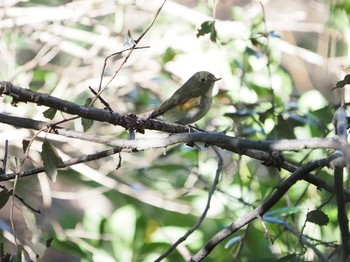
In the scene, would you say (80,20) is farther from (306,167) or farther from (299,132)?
(306,167)

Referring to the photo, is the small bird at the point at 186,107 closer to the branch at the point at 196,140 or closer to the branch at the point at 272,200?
the branch at the point at 196,140

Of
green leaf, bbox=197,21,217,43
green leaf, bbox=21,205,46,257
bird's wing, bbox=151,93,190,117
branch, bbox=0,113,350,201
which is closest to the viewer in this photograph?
branch, bbox=0,113,350,201

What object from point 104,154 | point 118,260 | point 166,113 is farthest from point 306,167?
point 118,260

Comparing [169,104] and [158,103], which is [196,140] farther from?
[158,103]

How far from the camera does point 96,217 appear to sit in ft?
9.73

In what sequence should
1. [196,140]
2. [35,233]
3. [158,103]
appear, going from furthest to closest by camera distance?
[158,103], [35,233], [196,140]

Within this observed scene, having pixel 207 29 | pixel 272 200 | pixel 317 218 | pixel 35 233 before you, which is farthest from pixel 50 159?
pixel 207 29

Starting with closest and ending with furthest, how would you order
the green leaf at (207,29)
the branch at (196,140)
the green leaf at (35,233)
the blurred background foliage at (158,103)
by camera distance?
the branch at (196,140)
the green leaf at (35,233)
the green leaf at (207,29)
the blurred background foliage at (158,103)

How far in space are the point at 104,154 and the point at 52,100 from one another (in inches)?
8.7

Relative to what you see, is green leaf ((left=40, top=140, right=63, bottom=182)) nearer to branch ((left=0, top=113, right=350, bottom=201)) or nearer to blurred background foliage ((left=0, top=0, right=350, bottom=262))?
branch ((left=0, top=113, right=350, bottom=201))

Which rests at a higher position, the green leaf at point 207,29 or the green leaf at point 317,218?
the green leaf at point 207,29

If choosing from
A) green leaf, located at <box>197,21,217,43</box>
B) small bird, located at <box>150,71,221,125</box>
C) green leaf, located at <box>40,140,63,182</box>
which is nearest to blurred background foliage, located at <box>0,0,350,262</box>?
small bird, located at <box>150,71,221,125</box>

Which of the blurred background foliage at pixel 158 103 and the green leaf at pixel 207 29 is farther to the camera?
the blurred background foliage at pixel 158 103

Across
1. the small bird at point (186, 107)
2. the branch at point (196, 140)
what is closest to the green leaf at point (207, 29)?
the small bird at point (186, 107)
